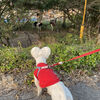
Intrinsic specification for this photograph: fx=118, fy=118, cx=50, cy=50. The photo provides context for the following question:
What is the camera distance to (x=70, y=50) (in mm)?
3510

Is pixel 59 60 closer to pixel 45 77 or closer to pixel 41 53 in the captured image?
pixel 41 53

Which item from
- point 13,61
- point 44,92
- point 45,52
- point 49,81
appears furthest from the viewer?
point 13,61

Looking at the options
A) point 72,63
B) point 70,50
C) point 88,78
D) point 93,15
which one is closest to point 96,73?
point 88,78

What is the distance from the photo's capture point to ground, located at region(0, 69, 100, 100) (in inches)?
97.1

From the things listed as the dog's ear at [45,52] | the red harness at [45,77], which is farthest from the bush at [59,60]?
the red harness at [45,77]

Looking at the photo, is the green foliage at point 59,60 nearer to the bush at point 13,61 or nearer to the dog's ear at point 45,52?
the bush at point 13,61

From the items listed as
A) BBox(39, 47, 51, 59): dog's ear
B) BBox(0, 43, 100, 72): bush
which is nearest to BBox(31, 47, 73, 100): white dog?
BBox(39, 47, 51, 59): dog's ear

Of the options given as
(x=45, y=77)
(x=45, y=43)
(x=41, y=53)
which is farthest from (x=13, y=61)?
(x=45, y=43)

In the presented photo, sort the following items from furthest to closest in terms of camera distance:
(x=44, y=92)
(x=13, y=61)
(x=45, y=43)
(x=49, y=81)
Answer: (x=45, y=43) → (x=13, y=61) → (x=44, y=92) → (x=49, y=81)

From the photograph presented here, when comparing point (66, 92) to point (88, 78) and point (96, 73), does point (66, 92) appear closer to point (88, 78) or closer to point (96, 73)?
point (88, 78)

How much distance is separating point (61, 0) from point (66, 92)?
4783 millimetres

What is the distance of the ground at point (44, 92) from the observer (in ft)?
8.09

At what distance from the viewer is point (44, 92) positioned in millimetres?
2547

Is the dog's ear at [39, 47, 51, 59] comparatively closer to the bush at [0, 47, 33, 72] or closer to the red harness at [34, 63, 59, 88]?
the red harness at [34, 63, 59, 88]
